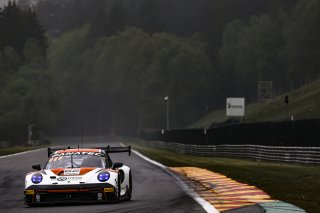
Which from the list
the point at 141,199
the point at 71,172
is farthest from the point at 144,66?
the point at 71,172

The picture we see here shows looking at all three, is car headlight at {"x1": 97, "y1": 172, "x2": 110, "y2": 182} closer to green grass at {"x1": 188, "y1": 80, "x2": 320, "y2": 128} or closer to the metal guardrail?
the metal guardrail

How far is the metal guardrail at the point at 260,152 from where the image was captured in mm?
30250

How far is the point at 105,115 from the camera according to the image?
7003 inches

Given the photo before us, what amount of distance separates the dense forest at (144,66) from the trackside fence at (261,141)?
5842 cm

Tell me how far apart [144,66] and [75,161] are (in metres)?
144

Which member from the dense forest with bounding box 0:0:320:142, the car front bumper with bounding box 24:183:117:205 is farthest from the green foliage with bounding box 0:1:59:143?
the car front bumper with bounding box 24:183:117:205

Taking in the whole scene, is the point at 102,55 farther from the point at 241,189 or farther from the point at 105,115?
the point at 241,189

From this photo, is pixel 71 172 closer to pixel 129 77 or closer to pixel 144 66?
pixel 144 66

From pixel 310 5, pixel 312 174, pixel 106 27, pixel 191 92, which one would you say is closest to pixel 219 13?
pixel 106 27

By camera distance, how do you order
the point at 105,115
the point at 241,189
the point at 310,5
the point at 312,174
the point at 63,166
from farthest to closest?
the point at 105,115 < the point at 310,5 < the point at 312,174 < the point at 241,189 < the point at 63,166

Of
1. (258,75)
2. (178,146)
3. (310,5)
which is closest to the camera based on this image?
(178,146)

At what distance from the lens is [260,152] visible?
123 feet

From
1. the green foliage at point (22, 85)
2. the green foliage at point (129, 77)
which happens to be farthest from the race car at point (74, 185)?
the green foliage at point (129, 77)

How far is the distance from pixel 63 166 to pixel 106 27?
184 meters
